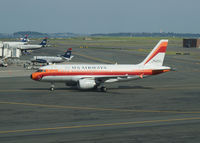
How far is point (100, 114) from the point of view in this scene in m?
36.4

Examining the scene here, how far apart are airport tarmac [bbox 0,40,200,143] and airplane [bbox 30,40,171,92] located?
5.74 feet

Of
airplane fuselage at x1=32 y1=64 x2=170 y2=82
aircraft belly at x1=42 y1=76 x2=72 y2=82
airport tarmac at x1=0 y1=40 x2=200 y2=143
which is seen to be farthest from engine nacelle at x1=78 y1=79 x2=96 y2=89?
aircraft belly at x1=42 y1=76 x2=72 y2=82

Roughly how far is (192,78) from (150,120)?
40495mm

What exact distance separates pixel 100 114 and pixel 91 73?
1735 cm

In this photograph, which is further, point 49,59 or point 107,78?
point 49,59

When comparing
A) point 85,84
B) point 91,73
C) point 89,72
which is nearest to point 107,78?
point 91,73

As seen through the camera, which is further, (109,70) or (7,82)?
(7,82)

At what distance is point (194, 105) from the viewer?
42031 mm

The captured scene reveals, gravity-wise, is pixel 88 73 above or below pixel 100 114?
above

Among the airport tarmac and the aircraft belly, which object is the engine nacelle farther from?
the aircraft belly

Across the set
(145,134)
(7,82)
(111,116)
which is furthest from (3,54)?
(145,134)

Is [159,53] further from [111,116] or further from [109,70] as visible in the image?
[111,116]

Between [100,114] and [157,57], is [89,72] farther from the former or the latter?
[100,114]

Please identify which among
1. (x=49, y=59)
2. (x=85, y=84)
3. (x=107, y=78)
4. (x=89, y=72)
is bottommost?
(x=85, y=84)
